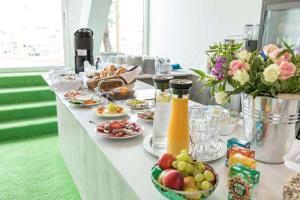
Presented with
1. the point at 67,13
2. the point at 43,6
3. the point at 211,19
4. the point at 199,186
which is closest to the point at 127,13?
the point at 67,13

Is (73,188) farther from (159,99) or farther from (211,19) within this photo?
(211,19)

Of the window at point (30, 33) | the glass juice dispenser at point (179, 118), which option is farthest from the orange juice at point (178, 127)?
the window at point (30, 33)

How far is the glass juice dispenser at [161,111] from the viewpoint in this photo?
979 mm

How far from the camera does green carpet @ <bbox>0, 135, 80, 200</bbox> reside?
202 cm

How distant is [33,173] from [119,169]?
5.73ft

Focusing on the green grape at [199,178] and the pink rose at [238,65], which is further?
the pink rose at [238,65]

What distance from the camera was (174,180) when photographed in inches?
26.5

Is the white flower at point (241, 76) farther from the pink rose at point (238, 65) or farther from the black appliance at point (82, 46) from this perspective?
the black appliance at point (82, 46)

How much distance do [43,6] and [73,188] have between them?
3533 millimetres

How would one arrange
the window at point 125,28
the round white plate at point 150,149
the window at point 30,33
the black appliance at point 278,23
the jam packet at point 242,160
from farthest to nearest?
the window at point 125,28 → the window at point 30,33 → the black appliance at point 278,23 → the round white plate at point 150,149 → the jam packet at point 242,160

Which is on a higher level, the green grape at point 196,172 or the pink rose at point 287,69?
the pink rose at point 287,69

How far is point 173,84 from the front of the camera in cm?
86

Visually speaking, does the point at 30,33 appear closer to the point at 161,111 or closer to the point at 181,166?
the point at 161,111

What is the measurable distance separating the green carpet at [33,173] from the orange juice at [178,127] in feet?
4.46
